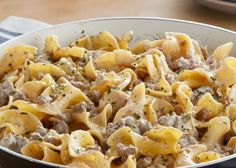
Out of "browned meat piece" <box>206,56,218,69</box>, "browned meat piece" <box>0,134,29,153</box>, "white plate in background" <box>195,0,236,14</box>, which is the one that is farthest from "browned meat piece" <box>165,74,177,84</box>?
"white plate in background" <box>195,0,236,14</box>

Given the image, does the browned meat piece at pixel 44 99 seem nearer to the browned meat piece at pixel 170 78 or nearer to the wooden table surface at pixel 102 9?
the browned meat piece at pixel 170 78

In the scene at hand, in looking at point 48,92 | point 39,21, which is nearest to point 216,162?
point 48,92

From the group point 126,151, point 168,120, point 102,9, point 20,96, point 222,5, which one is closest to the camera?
point 126,151

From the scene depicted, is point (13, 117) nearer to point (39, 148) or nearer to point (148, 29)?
point (39, 148)

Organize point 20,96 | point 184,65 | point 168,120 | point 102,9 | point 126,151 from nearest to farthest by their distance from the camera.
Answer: point 126,151, point 168,120, point 20,96, point 184,65, point 102,9

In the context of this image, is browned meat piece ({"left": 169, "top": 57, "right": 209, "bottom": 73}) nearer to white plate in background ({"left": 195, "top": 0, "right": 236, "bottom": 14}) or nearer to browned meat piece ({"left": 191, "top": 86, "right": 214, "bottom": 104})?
browned meat piece ({"left": 191, "top": 86, "right": 214, "bottom": 104})

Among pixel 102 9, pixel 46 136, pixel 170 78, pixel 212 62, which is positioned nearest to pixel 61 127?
pixel 46 136

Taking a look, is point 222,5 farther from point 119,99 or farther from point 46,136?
point 46,136
